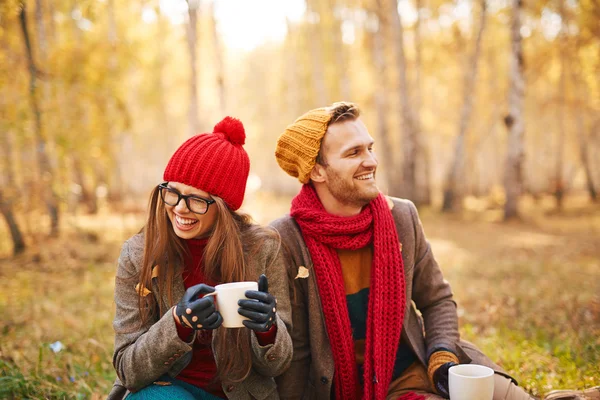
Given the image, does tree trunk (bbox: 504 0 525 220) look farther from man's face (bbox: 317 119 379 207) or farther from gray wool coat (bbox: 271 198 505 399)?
man's face (bbox: 317 119 379 207)

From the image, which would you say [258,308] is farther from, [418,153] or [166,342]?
[418,153]

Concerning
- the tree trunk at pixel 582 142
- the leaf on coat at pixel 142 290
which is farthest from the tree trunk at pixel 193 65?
the tree trunk at pixel 582 142

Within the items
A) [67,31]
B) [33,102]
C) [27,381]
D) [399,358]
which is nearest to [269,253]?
[399,358]

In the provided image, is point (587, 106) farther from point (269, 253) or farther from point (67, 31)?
point (269, 253)

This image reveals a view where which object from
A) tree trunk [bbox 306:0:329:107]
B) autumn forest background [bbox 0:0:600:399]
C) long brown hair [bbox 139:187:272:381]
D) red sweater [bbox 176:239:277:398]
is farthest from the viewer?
tree trunk [bbox 306:0:329:107]

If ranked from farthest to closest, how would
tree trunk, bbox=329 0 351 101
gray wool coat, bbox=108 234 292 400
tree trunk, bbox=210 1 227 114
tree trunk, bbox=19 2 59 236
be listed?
tree trunk, bbox=329 0 351 101, tree trunk, bbox=210 1 227 114, tree trunk, bbox=19 2 59 236, gray wool coat, bbox=108 234 292 400

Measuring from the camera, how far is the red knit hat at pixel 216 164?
2576 millimetres

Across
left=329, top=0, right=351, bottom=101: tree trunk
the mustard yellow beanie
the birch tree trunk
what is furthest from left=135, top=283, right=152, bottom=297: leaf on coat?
left=329, top=0, right=351, bottom=101: tree trunk

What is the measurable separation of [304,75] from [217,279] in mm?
24960

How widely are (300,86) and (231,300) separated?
25.6m

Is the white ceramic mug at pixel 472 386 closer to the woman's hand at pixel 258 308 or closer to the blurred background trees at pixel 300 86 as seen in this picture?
the woman's hand at pixel 258 308

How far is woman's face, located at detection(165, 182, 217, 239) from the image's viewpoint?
2543 mm

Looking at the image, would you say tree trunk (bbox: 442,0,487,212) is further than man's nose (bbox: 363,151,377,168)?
Yes

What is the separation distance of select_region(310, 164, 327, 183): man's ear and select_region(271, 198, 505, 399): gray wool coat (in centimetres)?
28
